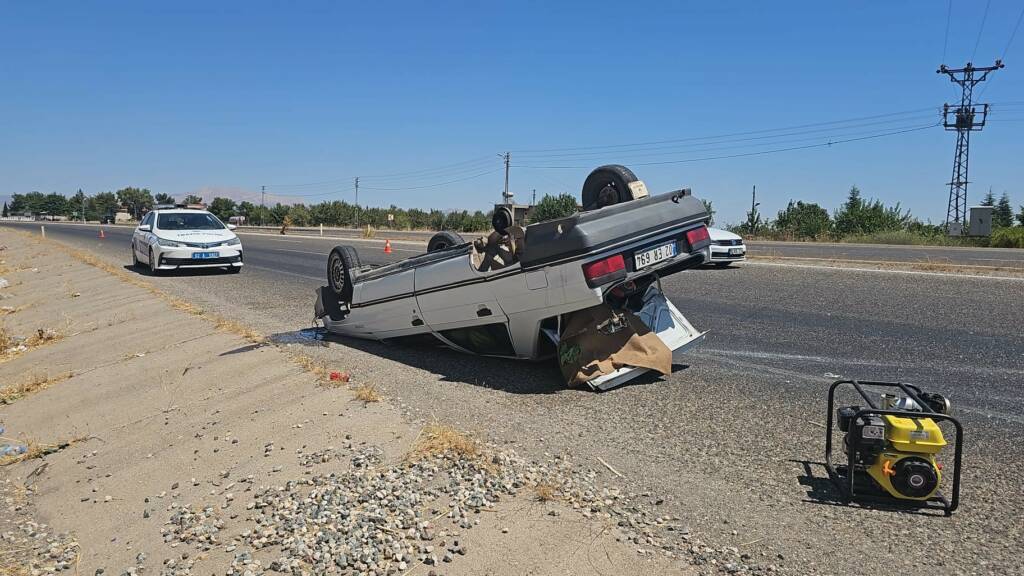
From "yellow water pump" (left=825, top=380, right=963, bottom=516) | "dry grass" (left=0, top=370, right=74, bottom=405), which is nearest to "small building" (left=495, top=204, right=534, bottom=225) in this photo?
"yellow water pump" (left=825, top=380, right=963, bottom=516)

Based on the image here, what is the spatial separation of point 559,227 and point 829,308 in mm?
7329

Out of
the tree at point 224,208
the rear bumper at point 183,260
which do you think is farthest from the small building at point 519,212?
the tree at point 224,208

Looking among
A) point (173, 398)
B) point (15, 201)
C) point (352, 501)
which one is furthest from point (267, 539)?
point (15, 201)

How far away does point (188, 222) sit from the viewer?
699 inches

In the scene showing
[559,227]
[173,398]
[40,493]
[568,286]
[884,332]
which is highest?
[559,227]

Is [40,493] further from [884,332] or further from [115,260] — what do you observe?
[115,260]

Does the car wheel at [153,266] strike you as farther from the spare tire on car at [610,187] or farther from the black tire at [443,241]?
the spare tire on car at [610,187]

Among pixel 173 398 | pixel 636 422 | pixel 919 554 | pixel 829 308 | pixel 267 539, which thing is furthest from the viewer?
pixel 829 308

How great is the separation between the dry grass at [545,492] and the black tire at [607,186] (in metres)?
3.18

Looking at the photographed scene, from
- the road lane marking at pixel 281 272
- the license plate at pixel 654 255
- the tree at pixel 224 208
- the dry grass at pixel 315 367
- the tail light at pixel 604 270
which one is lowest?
the dry grass at pixel 315 367

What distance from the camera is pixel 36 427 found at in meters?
7.15

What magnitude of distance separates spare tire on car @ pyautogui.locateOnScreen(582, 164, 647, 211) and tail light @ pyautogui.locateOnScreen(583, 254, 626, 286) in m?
0.98

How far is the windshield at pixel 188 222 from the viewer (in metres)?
17.4

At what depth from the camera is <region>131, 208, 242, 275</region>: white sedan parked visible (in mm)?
16297
